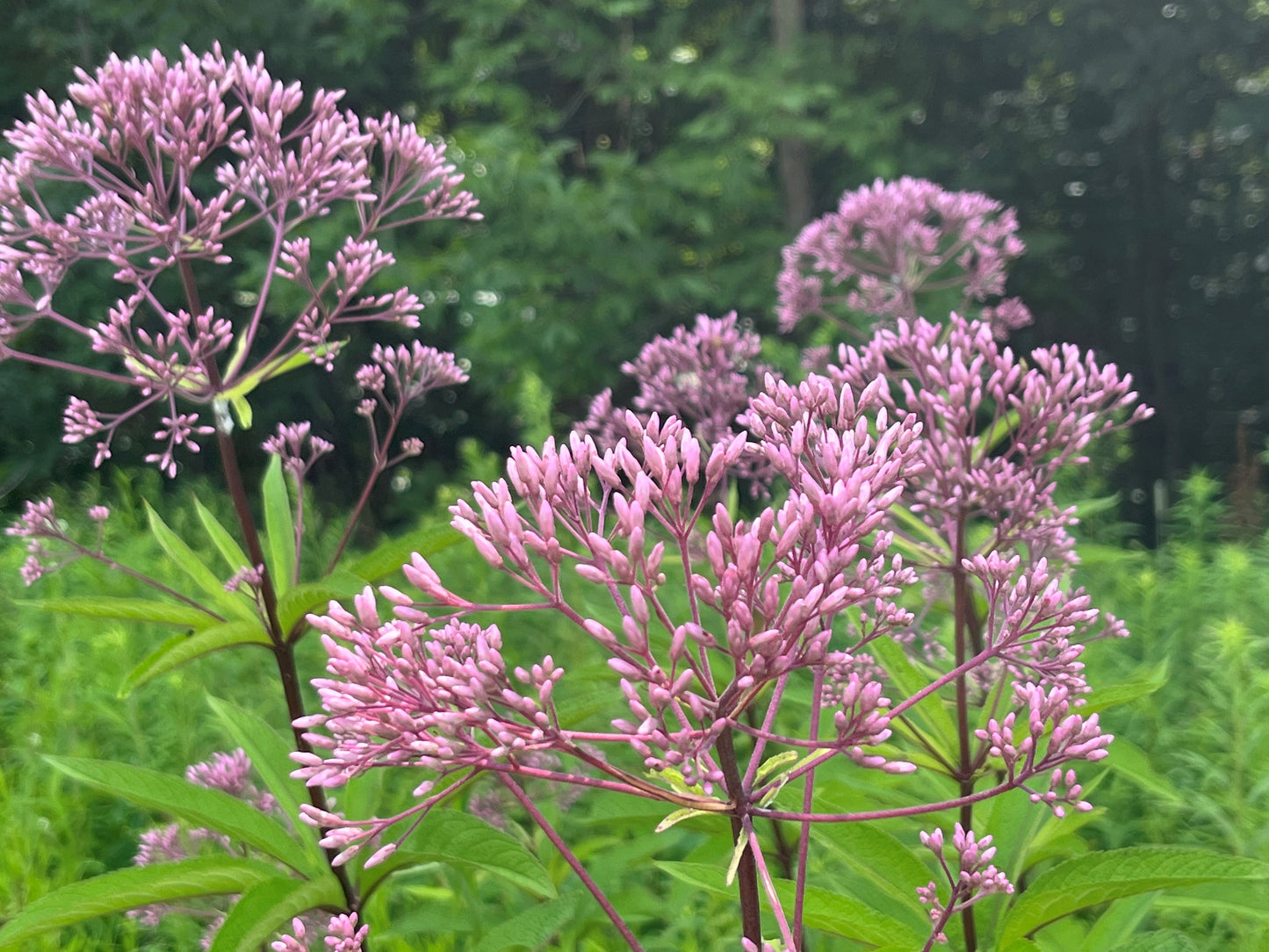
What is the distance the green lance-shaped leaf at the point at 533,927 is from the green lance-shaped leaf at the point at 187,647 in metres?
0.81

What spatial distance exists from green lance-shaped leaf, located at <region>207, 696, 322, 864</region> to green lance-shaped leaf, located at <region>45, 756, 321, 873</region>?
15 cm

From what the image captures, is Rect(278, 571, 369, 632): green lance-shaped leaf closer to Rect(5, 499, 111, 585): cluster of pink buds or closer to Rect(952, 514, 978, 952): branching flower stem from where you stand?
Rect(5, 499, 111, 585): cluster of pink buds

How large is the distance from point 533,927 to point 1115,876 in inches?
37.8

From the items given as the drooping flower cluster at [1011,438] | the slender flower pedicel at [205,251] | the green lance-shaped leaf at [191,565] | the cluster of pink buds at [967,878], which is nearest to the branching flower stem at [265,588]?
the slender flower pedicel at [205,251]

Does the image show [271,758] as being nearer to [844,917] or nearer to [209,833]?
[209,833]

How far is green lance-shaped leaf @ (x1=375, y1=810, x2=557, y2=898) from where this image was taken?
167cm

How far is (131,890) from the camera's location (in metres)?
1.72

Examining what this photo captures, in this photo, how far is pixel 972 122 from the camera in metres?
11.6

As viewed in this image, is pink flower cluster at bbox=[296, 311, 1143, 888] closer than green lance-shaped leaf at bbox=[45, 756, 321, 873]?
Yes

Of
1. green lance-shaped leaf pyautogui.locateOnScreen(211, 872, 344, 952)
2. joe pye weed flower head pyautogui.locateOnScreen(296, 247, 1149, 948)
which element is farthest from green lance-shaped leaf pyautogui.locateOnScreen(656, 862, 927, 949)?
green lance-shaped leaf pyautogui.locateOnScreen(211, 872, 344, 952)

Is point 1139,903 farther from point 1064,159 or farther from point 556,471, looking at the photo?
point 1064,159

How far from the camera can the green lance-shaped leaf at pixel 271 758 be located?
2.09 metres

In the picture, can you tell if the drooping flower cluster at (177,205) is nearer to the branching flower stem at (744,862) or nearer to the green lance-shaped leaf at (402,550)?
the green lance-shaped leaf at (402,550)

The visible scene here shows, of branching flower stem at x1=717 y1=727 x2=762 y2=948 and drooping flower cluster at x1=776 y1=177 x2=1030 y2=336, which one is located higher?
drooping flower cluster at x1=776 y1=177 x2=1030 y2=336
